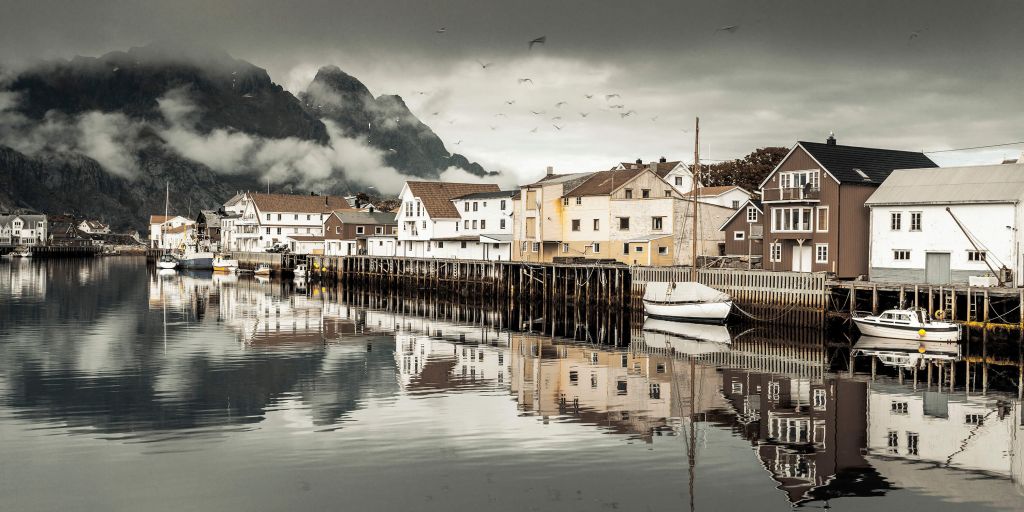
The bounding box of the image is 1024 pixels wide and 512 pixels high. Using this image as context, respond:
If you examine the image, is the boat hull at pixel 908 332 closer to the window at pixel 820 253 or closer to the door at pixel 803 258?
the window at pixel 820 253

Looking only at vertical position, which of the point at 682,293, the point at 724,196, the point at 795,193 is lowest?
the point at 682,293

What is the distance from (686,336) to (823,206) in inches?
582

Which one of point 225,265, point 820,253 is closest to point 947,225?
point 820,253

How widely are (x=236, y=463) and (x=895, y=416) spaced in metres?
18.6

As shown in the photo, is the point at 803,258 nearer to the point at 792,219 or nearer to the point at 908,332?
the point at 792,219

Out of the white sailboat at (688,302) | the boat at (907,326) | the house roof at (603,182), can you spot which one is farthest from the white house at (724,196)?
the boat at (907,326)

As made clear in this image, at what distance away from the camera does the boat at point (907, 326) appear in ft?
134

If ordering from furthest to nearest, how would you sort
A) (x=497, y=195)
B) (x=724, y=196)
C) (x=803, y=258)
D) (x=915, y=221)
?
1. (x=497, y=195)
2. (x=724, y=196)
3. (x=803, y=258)
4. (x=915, y=221)

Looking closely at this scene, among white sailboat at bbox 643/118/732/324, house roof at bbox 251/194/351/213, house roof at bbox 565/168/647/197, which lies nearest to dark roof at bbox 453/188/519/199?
house roof at bbox 565/168/647/197

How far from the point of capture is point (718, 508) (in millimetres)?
17703

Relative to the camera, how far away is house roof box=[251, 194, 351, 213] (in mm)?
137375

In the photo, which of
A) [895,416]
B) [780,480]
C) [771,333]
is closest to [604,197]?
[771,333]

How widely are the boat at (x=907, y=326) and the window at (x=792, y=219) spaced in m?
12.5

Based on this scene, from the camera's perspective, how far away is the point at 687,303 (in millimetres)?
52594
